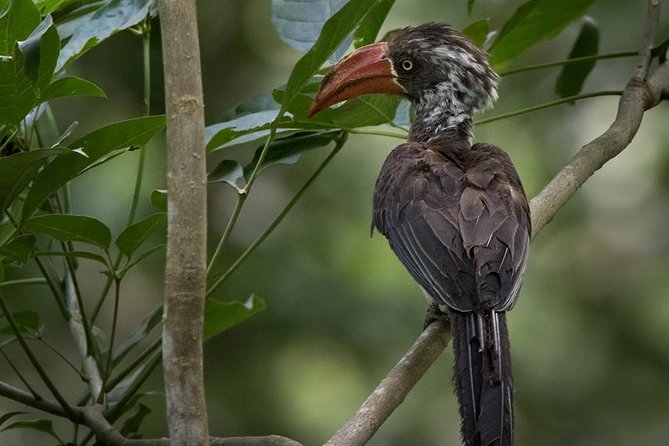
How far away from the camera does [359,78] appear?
331 centimetres

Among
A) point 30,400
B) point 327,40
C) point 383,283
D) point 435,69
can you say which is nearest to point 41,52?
point 327,40

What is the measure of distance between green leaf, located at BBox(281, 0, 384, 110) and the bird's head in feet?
3.60

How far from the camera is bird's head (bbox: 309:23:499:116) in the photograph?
3.52m

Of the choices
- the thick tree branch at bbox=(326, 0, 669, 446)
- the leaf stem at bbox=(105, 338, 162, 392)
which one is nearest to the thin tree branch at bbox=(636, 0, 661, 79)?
the thick tree branch at bbox=(326, 0, 669, 446)

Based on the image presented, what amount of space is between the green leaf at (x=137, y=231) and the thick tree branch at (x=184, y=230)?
1.84ft

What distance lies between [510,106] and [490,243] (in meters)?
2.63

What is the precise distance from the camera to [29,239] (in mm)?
2232

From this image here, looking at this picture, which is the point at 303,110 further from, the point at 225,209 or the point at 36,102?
the point at 225,209

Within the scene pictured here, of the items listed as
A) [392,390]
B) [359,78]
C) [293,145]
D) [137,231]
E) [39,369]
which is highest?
[359,78]

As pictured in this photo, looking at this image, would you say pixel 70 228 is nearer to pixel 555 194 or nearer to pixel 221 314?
pixel 221 314

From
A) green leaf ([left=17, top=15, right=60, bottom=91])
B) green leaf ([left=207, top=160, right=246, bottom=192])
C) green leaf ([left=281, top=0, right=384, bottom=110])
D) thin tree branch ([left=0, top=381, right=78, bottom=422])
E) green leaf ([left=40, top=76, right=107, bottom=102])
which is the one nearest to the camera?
green leaf ([left=17, top=15, right=60, bottom=91])

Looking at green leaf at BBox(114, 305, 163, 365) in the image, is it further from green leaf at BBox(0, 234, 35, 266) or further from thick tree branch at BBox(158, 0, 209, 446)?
thick tree branch at BBox(158, 0, 209, 446)

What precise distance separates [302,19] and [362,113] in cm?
31

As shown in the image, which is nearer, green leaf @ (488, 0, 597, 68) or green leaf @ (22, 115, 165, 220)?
green leaf @ (22, 115, 165, 220)
